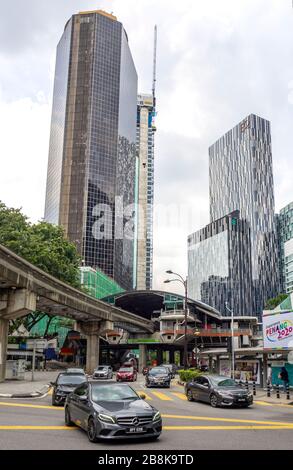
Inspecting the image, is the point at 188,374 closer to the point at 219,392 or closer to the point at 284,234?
the point at 219,392

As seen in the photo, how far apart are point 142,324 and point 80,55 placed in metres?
119

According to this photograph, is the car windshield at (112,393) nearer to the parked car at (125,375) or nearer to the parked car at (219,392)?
the parked car at (219,392)

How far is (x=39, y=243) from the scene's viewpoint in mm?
53406

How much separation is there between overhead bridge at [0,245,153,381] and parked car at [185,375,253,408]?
1606 cm

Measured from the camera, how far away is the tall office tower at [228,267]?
17575 cm

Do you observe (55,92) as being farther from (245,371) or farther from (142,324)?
(245,371)

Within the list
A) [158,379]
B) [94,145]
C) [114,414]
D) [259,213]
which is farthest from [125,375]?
[259,213]

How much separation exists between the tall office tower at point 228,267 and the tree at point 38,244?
123515 mm

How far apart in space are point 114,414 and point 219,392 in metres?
10.1

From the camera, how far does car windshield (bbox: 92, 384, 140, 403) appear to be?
11398mm

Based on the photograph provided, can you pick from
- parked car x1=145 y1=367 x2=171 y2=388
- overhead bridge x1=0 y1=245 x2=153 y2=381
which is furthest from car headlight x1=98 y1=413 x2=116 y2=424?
parked car x1=145 y1=367 x2=171 y2=388
